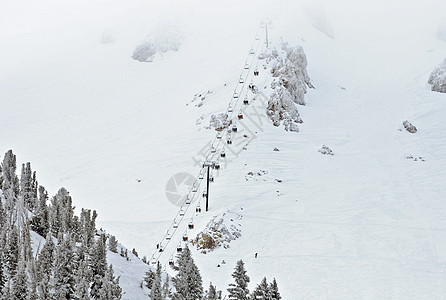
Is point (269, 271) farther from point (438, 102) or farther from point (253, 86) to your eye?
point (438, 102)

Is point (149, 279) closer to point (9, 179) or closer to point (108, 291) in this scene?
point (108, 291)

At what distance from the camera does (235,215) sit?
123ft

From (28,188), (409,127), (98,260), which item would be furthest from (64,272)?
(409,127)

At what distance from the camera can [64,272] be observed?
1303cm

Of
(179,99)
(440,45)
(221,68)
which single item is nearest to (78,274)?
(179,99)

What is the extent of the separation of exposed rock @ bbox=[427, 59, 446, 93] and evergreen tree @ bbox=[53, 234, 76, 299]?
64.3 meters

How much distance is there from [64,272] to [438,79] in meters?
66.0

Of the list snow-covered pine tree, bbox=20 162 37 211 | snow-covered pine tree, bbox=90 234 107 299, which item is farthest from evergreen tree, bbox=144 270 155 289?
snow-covered pine tree, bbox=20 162 37 211

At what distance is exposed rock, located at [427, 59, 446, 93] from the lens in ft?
216

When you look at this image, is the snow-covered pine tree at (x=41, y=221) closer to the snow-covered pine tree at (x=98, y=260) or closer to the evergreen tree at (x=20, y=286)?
the snow-covered pine tree at (x=98, y=260)

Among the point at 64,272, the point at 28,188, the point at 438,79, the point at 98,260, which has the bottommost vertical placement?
the point at 64,272

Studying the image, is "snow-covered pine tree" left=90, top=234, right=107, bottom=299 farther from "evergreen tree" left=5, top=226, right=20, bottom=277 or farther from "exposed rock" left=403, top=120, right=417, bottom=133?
"exposed rock" left=403, top=120, right=417, bottom=133

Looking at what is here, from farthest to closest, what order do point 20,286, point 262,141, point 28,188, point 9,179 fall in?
point 262,141, point 28,188, point 9,179, point 20,286

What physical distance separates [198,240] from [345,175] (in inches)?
710
